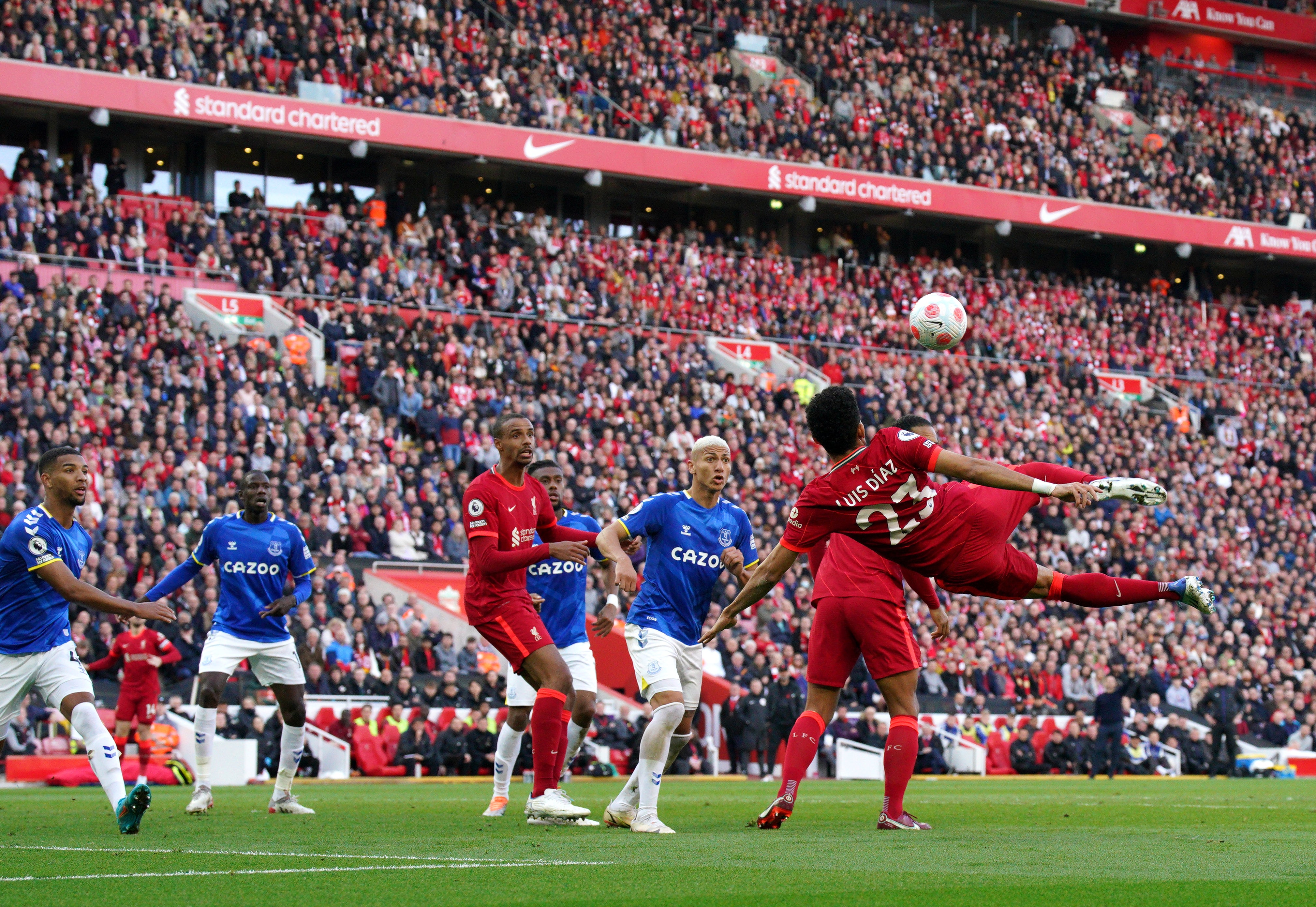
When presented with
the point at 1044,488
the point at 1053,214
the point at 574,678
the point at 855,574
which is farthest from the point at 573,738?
the point at 1053,214

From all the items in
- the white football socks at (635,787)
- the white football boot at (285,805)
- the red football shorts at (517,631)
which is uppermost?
the red football shorts at (517,631)

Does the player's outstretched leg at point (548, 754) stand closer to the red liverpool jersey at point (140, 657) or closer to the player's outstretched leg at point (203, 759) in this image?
the player's outstretched leg at point (203, 759)

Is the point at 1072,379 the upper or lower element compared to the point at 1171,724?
upper

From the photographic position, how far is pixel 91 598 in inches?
358

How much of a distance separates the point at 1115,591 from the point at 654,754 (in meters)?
3.01

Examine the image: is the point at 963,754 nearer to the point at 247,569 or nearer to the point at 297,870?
the point at 247,569

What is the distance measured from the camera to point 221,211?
111 feet

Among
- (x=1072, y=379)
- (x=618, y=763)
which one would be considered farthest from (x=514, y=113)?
(x=618, y=763)

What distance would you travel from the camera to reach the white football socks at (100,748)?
9180 mm

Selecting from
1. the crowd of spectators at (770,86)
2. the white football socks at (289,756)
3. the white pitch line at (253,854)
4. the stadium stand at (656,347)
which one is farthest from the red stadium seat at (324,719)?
the crowd of spectators at (770,86)

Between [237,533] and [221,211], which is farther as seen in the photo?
[221,211]

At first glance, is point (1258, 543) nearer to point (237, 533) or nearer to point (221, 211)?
point (221, 211)

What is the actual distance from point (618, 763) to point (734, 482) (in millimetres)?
9169

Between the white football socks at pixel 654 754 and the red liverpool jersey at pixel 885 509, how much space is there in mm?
1664
